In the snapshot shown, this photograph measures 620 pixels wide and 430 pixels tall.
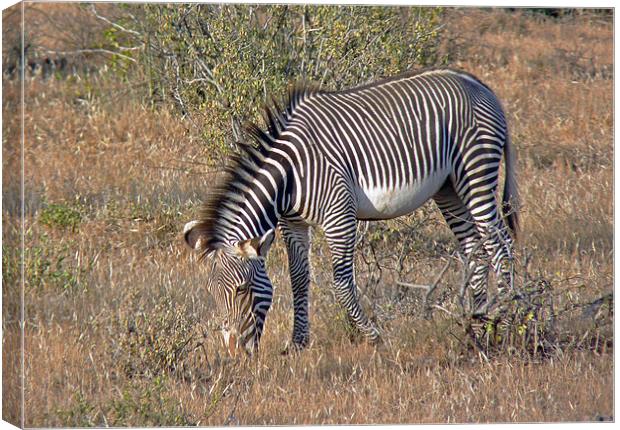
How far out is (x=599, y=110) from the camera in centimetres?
1197

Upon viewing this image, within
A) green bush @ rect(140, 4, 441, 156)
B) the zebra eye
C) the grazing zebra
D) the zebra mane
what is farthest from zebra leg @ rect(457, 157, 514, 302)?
the zebra eye

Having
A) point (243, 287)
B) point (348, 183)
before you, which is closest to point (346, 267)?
point (348, 183)

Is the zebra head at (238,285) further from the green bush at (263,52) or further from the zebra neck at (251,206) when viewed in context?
the green bush at (263,52)

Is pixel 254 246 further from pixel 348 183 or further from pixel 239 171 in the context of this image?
pixel 348 183

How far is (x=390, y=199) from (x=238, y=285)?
5.16 ft

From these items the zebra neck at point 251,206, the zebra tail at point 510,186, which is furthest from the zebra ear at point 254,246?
the zebra tail at point 510,186

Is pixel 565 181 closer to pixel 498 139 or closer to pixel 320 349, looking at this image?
pixel 498 139

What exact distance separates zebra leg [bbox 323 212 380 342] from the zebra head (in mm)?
572

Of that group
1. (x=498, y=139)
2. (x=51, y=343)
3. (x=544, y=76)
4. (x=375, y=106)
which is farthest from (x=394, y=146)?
(x=544, y=76)

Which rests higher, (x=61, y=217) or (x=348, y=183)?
(x=348, y=183)

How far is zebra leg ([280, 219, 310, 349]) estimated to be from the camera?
325 inches

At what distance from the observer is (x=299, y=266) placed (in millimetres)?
8281

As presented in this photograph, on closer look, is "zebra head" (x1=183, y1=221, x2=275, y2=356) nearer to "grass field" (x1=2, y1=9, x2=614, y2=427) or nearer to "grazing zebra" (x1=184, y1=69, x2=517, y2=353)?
"grazing zebra" (x1=184, y1=69, x2=517, y2=353)

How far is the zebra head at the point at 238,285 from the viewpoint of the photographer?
738cm
